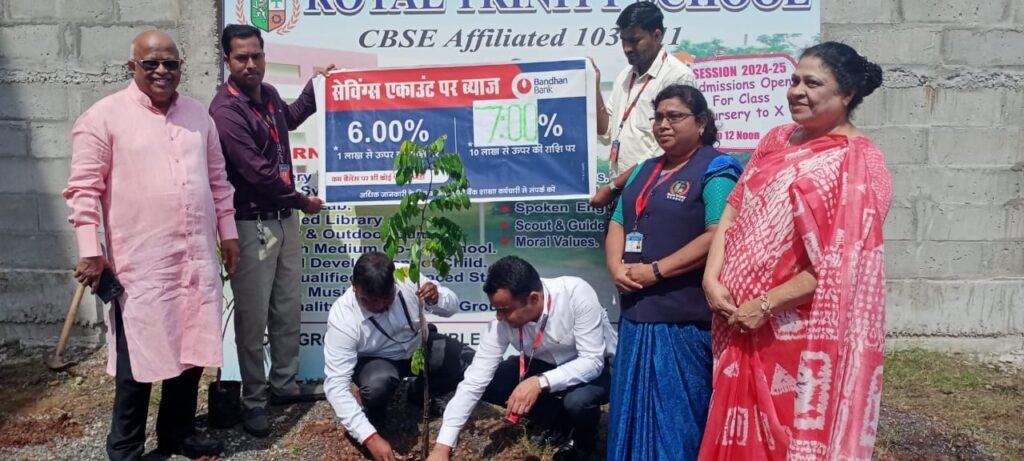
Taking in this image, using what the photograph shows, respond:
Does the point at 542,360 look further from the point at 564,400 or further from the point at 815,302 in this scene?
the point at 815,302

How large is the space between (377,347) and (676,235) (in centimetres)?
166

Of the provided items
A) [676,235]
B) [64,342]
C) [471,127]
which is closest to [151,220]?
[471,127]

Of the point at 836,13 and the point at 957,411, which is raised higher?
the point at 836,13

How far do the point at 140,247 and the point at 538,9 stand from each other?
2.33 metres

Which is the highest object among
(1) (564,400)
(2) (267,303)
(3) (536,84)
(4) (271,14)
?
(4) (271,14)

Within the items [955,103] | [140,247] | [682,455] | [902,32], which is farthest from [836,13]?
[140,247]

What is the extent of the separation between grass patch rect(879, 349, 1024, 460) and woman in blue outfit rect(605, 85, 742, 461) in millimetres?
1332

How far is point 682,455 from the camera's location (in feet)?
9.40

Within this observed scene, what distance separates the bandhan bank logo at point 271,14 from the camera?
14.1 ft

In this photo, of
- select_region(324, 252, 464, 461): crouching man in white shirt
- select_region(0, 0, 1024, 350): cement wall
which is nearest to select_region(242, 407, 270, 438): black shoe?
select_region(324, 252, 464, 461): crouching man in white shirt

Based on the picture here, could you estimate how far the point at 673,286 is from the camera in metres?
2.92

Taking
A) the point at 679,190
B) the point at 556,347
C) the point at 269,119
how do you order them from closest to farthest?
the point at 679,190
the point at 556,347
the point at 269,119

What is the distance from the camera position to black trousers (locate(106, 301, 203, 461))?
3.31m

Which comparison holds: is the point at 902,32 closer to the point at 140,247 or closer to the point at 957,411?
the point at 957,411
